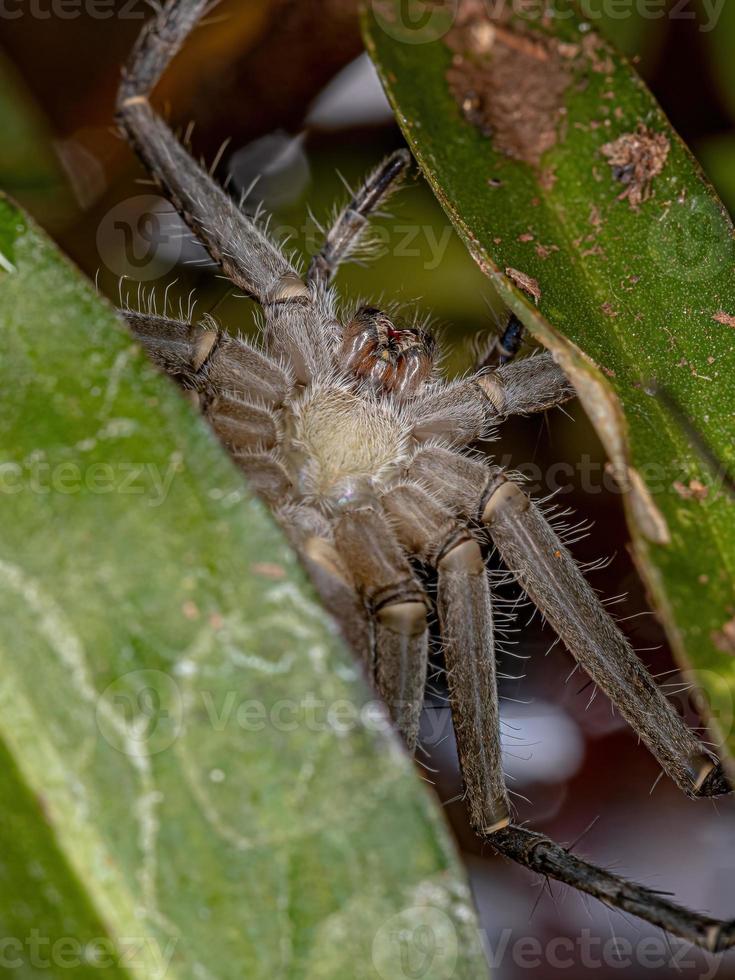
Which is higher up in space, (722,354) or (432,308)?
(432,308)

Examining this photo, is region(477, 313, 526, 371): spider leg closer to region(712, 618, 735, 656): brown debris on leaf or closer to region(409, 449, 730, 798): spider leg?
region(409, 449, 730, 798): spider leg

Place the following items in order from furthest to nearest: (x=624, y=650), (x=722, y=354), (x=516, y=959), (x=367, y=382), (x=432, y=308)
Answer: (x=432, y=308), (x=516, y=959), (x=367, y=382), (x=624, y=650), (x=722, y=354)

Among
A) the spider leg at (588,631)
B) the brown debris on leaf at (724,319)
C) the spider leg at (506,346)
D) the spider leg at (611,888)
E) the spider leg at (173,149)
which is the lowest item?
the spider leg at (611,888)

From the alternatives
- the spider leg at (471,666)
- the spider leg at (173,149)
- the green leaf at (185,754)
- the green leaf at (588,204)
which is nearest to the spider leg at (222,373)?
the spider leg at (173,149)

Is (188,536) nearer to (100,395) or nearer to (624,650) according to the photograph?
(100,395)

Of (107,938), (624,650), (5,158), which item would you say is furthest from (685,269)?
(5,158)

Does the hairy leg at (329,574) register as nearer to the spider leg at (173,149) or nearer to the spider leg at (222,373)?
the spider leg at (222,373)

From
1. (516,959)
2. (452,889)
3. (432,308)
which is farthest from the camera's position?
(432,308)
